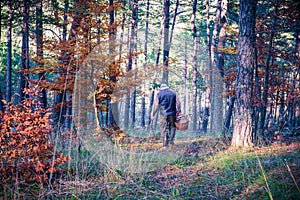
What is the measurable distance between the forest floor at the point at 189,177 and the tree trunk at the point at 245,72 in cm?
45

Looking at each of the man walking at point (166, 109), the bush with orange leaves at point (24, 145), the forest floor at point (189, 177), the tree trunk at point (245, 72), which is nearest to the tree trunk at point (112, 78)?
the man walking at point (166, 109)

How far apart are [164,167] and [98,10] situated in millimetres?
6181

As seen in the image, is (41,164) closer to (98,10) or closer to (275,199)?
(275,199)

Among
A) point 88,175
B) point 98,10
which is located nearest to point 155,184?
point 88,175

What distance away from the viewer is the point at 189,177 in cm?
542

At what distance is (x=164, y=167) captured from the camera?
634 centimetres

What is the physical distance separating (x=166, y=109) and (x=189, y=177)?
2871 mm

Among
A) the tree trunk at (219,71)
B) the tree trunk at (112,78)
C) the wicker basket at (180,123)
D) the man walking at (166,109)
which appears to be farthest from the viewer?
the tree trunk at (219,71)

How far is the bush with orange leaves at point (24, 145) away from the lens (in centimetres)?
482

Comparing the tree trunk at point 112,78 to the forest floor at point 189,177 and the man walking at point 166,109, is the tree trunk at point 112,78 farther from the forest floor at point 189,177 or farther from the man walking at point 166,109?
Result: the forest floor at point 189,177

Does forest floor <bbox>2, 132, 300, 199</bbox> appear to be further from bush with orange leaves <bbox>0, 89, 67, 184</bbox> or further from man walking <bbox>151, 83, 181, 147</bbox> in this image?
man walking <bbox>151, 83, 181, 147</bbox>

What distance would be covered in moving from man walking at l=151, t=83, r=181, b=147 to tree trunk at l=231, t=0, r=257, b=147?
1.69 metres

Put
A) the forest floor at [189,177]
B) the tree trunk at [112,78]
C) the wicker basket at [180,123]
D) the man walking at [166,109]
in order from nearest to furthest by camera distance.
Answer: the forest floor at [189,177] → the man walking at [166,109] → the wicker basket at [180,123] → the tree trunk at [112,78]

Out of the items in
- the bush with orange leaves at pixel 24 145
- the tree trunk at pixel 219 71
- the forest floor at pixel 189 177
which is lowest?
the forest floor at pixel 189 177
